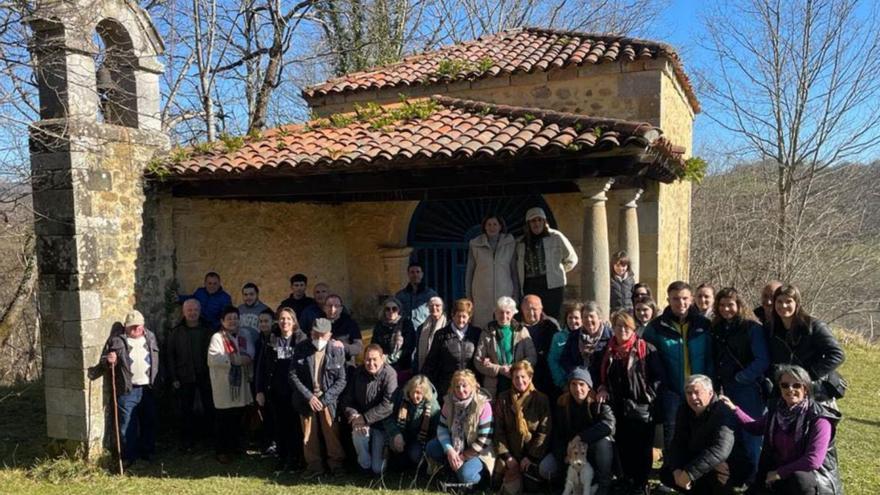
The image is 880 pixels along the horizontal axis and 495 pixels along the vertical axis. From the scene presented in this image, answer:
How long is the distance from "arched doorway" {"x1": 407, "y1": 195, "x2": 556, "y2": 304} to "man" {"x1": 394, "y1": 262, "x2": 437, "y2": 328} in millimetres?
2872

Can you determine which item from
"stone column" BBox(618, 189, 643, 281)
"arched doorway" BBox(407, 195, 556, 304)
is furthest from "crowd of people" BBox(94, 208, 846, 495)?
"arched doorway" BBox(407, 195, 556, 304)

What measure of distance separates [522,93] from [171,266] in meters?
4.90

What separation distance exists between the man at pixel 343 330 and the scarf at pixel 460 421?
1.12 metres

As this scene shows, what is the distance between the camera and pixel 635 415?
4117 millimetres

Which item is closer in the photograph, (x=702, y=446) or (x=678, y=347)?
(x=702, y=446)

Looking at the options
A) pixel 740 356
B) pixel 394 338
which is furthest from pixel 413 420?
pixel 740 356

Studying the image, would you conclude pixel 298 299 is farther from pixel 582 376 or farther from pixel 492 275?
pixel 582 376

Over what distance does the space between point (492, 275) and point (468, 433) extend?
5.24 ft

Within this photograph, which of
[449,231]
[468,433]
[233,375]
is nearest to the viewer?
[468,433]

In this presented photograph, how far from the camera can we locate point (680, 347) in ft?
14.0

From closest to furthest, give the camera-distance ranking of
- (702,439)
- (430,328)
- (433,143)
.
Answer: (702,439) < (430,328) < (433,143)

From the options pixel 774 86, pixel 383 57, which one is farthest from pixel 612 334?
pixel 774 86

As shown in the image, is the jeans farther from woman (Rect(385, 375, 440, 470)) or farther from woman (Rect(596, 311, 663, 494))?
woman (Rect(596, 311, 663, 494))

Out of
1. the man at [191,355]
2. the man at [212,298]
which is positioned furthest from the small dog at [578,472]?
the man at [212,298]
